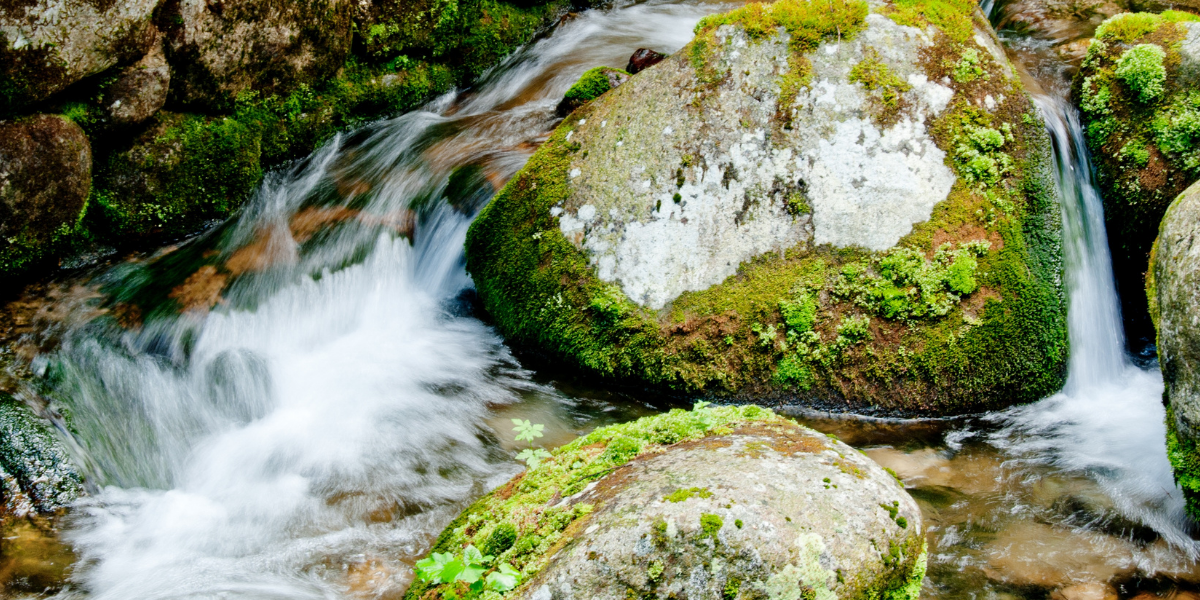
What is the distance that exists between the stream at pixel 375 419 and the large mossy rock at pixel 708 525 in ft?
3.51

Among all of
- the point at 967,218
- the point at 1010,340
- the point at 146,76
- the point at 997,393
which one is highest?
the point at 146,76

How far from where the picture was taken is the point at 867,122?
18.7ft

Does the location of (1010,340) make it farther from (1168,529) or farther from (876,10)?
(876,10)

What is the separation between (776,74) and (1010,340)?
8.60 feet

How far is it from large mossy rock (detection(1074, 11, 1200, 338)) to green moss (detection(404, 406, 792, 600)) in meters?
3.71

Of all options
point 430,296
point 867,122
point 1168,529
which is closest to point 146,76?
point 430,296

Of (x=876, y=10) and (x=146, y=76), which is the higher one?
(x=146, y=76)

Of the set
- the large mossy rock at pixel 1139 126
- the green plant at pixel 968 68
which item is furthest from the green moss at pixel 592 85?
the large mossy rock at pixel 1139 126

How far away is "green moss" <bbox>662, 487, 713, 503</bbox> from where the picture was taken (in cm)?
316

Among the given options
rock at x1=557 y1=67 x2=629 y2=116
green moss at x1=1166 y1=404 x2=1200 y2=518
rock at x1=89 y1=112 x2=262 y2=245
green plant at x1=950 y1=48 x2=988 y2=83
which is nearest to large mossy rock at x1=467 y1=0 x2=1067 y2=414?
green plant at x1=950 y1=48 x2=988 y2=83

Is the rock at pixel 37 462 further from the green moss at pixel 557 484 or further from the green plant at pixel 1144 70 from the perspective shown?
the green plant at pixel 1144 70

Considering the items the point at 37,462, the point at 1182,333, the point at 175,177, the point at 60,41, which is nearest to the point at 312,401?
the point at 37,462

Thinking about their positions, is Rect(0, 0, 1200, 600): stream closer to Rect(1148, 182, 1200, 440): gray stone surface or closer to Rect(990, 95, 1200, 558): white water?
Rect(990, 95, 1200, 558): white water

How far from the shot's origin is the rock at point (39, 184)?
19.4 feet
